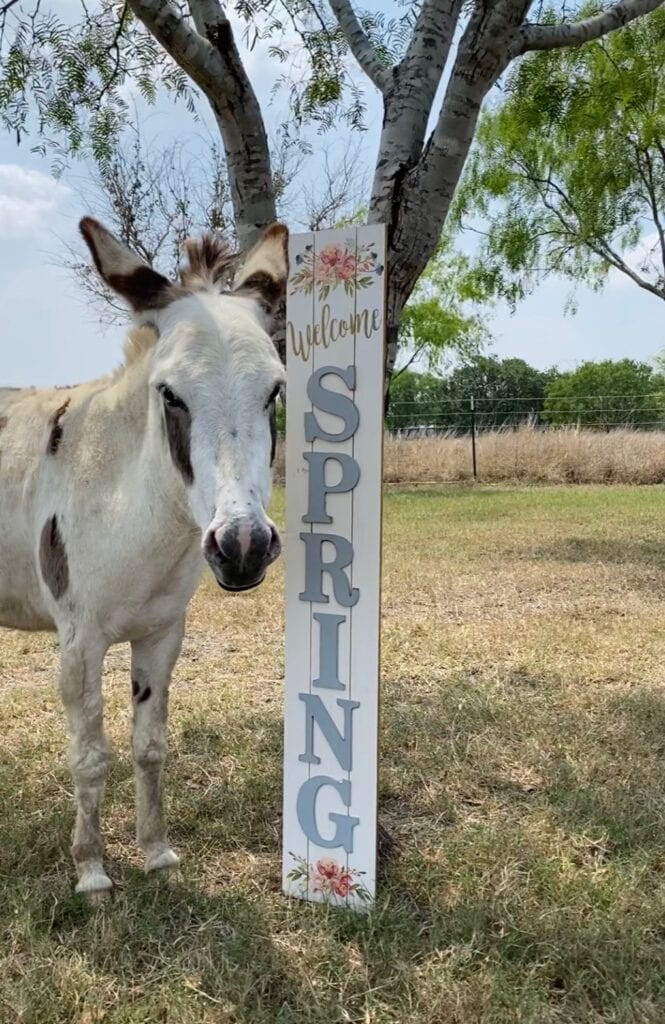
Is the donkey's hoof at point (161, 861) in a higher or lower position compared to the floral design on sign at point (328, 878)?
lower

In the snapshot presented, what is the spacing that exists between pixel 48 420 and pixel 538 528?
8277mm

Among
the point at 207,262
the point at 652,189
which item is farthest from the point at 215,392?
the point at 652,189

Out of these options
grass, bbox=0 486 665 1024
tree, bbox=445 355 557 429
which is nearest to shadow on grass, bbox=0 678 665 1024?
grass, bbox=0 486 665 1024

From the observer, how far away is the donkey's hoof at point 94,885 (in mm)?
2338

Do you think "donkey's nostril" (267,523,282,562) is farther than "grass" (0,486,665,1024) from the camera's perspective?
No

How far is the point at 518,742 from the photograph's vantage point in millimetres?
3482

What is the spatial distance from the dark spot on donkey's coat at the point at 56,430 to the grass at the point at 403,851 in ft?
4.38

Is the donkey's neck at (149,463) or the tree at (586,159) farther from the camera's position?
the tree at (586,159)

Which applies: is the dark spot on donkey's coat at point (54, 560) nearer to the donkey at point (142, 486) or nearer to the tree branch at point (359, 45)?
the donkey at point (142, 486)

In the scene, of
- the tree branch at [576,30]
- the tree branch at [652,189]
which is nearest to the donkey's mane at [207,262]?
the tree branch at [576,30]

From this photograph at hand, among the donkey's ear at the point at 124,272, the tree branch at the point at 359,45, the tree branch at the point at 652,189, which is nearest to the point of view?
the donkey's ear at the point at 124,272

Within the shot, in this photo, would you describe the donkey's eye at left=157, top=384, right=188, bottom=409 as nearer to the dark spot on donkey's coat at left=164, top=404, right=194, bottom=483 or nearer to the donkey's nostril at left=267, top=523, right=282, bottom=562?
the dark spot on donkey's coat at left=164, top=404, right=194, bottom=483

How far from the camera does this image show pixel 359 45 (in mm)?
3547

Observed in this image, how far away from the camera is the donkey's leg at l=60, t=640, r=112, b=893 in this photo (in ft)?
7.68
